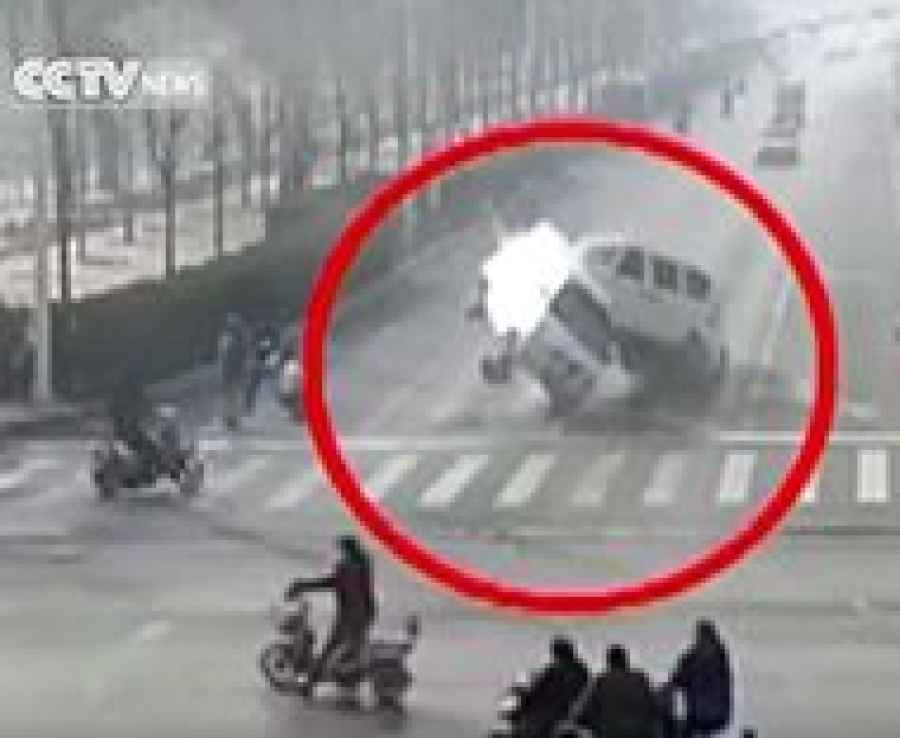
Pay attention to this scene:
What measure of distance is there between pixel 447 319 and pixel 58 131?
19.9 feet

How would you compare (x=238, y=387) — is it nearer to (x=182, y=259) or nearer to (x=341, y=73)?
(x=182, y=259)

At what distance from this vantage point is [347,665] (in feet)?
39.4

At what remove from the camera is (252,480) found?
18266mm

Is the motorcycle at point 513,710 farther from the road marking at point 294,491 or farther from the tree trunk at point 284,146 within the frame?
the tree trunk at point 284,146

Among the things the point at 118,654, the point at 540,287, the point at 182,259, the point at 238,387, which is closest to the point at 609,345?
the point at 540,287

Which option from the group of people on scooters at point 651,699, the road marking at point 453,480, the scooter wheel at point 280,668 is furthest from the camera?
the road marking at point 453,480

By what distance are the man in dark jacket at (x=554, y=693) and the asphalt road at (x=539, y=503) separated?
1.60 m

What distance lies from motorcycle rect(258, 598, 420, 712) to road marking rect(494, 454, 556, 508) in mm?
5102

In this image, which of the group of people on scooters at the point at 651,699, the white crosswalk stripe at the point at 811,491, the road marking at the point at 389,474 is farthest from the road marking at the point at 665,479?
the group of people on scooters at the point at 651,699

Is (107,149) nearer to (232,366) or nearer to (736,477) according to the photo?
(232,366)

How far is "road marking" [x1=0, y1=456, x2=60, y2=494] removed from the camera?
1833 cm

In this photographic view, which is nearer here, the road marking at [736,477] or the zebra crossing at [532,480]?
the zebra crossing at [532,480]

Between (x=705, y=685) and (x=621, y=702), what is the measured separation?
43 centimetres

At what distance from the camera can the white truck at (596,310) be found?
Answer: 11688mm
